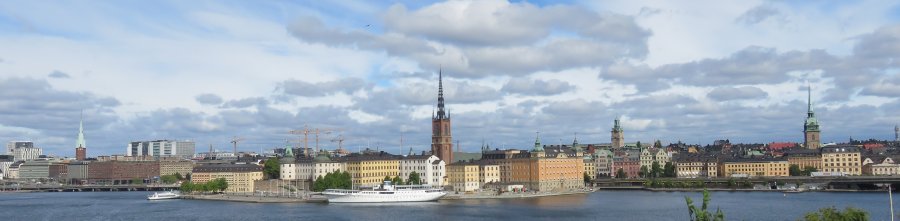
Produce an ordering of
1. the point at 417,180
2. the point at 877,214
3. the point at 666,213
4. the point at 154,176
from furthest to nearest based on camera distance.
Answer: the point at 154,176
the point at 417,180
the point at 666,213
the point at 877,214

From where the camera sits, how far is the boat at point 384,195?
72.1 metres

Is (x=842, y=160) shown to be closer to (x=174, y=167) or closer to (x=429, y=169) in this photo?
(x=429, y=169)

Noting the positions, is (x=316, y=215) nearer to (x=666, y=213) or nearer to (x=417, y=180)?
(x=666, y=213)

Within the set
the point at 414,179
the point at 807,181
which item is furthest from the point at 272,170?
the point at 807,181

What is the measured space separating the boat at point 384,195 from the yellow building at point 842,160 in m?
50.9

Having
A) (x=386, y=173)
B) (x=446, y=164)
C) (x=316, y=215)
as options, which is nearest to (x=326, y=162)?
(x=386, y=173)

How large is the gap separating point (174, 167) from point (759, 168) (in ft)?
307

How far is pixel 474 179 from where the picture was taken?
87.6 meters

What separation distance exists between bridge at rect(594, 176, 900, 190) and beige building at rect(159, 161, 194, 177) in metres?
77.7

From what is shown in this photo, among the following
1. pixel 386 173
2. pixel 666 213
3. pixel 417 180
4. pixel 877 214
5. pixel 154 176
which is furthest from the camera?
pixel 154 176

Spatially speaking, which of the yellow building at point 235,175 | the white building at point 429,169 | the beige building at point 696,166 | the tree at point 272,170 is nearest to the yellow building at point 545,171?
the white building at point 429,169

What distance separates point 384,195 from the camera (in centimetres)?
7262

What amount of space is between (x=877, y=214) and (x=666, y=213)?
10.9 m

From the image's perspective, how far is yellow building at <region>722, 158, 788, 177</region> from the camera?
104m
